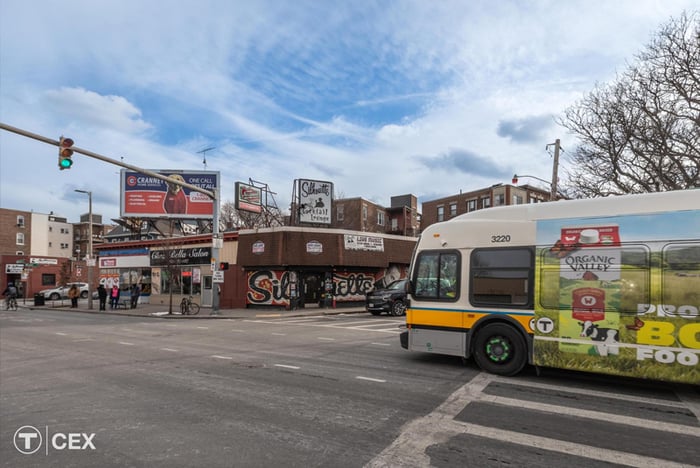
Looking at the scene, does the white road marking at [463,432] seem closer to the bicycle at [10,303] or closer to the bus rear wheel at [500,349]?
the bus rear wheel at [500,349]

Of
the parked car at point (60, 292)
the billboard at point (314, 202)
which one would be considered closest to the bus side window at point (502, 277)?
the billboard at point (314, 202)

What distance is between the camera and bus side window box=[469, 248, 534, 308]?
25.0 feet

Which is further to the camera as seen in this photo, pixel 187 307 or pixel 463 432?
pixel 187 307

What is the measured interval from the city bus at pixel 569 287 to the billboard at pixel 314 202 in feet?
66.1

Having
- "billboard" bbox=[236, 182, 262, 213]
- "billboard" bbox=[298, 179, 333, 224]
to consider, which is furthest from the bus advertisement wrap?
"billboard" bbox=[236, 182, 262, 213]

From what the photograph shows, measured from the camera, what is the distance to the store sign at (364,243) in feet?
87.7

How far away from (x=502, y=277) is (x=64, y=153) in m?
13.2

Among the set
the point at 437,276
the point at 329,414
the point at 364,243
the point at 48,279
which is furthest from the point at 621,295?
the point at 48,279

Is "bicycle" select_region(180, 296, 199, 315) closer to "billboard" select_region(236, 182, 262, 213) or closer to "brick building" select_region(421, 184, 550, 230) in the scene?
"billboard" select_region(236, 182, 262, 213)

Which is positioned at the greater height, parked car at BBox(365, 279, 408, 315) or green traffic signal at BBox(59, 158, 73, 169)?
green traffic signal at BBox(59, 158, 73, 169)

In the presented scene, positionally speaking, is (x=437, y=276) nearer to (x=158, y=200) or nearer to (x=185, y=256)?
(x=185, y=256)

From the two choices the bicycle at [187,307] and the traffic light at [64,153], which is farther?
the bicycle at [187,307]

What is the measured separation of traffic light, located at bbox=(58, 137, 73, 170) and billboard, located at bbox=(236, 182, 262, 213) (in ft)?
59.5

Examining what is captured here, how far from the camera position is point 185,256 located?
1171 inches
